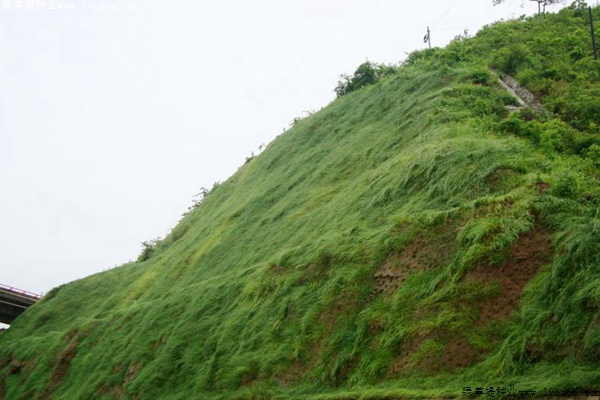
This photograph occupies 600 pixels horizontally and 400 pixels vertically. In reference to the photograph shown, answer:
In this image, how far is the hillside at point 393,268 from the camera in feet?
31.0

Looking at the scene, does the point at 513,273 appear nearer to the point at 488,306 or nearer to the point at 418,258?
the point at 488,306

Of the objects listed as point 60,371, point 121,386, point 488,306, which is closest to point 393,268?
point 488,306

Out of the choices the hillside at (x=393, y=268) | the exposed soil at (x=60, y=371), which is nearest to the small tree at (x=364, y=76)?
the hillside at (x=393, y=268)

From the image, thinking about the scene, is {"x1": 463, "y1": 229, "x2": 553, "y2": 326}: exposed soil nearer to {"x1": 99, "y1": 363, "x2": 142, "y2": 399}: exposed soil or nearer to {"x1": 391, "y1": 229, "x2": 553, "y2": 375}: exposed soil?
{"x1": 391, "y1": 229, "x2": 553, "y2": 375}: exposed soil

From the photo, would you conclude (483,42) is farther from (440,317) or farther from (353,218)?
(440,317)

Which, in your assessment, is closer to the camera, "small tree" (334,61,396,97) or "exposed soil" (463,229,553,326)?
"exposed soil" (463,229,553,326)

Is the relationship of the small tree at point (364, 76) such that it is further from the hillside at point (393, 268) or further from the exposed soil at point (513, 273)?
the exposed soil at point (513, 273)

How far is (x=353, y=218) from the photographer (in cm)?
1606

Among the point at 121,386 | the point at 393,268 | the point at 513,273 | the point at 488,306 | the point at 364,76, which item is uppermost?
the point at 364,76

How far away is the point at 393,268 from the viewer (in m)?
12.3

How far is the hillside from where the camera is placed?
31.0 ft

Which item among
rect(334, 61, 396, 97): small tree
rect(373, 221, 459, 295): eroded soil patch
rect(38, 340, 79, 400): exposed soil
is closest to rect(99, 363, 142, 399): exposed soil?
rect(38, 340, 79, 400): exposed soil

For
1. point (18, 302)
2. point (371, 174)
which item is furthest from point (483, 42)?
point (18, 302)

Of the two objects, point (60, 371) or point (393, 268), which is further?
point (60, 371)
